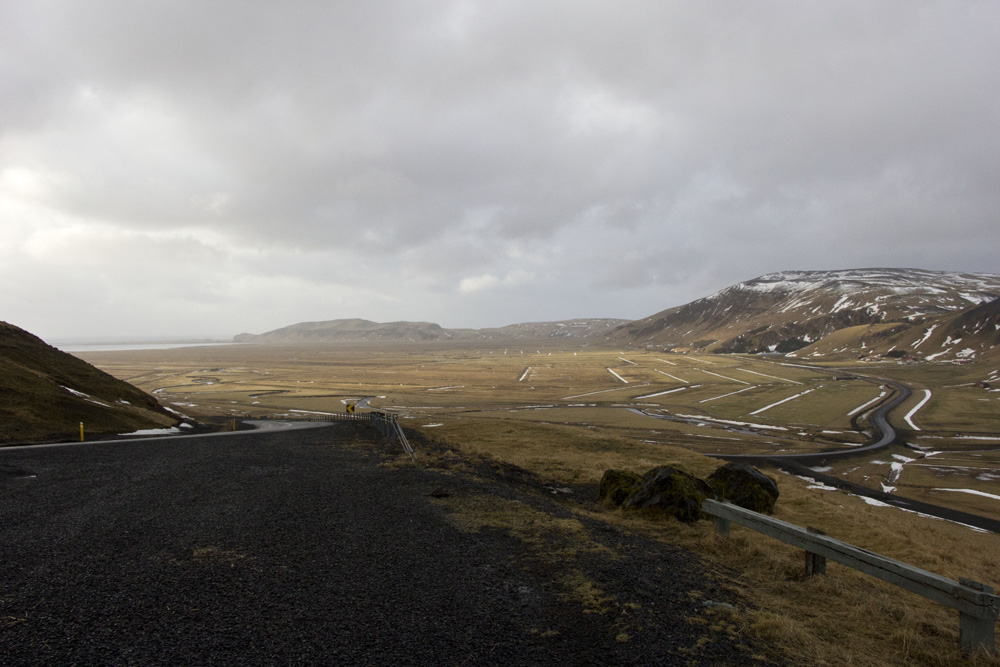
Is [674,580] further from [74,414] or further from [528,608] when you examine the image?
[74,414]

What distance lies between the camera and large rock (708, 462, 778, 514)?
1395 centimetres

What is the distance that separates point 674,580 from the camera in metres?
7.44

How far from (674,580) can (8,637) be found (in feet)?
28.5

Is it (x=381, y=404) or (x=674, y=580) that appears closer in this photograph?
(x=674, y=580)

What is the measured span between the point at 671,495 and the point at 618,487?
7.42 feet

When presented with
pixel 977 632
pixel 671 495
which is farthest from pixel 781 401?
pixel 977 632

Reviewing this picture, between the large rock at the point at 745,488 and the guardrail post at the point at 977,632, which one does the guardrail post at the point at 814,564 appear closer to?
the guardrail post at the point at 977,632

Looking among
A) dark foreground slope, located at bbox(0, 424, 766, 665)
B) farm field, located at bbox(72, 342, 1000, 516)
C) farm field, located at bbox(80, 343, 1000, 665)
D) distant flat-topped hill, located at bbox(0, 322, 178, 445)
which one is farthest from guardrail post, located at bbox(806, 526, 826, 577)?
distant flat-topped hill, located at bbox(0, 322, 178, 445)

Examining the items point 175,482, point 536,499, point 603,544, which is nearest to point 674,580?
point 603,544

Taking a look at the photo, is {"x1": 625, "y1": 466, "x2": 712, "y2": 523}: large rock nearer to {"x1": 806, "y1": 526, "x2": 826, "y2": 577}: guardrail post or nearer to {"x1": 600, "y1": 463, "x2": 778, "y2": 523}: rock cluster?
{"x1": 600, "y1": 463, "x2": 778, "y2": 523}: rock cluster

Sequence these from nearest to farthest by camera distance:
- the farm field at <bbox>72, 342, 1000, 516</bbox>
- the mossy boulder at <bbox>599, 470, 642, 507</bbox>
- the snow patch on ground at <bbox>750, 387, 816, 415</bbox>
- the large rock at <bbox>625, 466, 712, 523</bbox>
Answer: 1. the large rock at <bbox>625, 466, 712, 523</bbox>
2. the mossy boulder at <bbox>599, 470, 642, 507</bbox>
3. the farm field at <bbox>72, 342, 1000, 516</bbox>
4. the snow patch on ground at <bbox>750, 387, 816, 415</bbox>

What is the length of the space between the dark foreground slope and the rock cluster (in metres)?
→ 2.34

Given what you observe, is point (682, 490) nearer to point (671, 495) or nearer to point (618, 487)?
point (671, 495)

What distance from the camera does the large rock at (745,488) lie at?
45.8 ft
